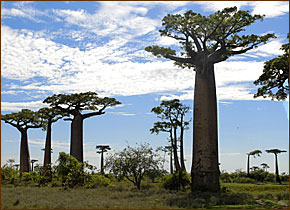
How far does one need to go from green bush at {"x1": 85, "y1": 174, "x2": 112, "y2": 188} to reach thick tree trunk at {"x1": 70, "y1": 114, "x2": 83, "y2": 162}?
633cm

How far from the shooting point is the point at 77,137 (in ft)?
64.5

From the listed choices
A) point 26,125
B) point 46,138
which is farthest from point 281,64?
point 26,125

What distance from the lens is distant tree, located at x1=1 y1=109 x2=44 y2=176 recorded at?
21.6 metres

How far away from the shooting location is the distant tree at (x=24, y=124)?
70.9ft

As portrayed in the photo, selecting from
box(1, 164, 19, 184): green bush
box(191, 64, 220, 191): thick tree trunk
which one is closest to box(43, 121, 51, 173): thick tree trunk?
box(1, 164, 19, 184): green bush

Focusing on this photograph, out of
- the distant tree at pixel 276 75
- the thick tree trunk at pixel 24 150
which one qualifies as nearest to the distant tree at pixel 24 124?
the thick tree trunk at pixel 24 150

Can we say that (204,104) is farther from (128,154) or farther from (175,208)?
(175,208)

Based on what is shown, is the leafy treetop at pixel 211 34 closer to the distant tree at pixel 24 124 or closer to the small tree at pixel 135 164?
the small tree at pixel 135 164

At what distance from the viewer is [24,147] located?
2258cm

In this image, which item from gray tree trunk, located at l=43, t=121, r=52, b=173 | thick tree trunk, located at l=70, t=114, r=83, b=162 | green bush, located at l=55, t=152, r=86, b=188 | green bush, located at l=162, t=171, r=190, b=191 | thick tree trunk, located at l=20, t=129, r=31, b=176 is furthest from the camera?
thick tree trunk, located at l=20, t=129, r=31, b=176

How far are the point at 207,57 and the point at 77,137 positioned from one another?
10331 mm

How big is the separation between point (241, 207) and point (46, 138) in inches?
650

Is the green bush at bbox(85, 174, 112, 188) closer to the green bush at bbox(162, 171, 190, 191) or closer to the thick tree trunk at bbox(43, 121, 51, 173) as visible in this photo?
the green bush at bbox(162, 171, 190, 191)

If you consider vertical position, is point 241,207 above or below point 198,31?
below
